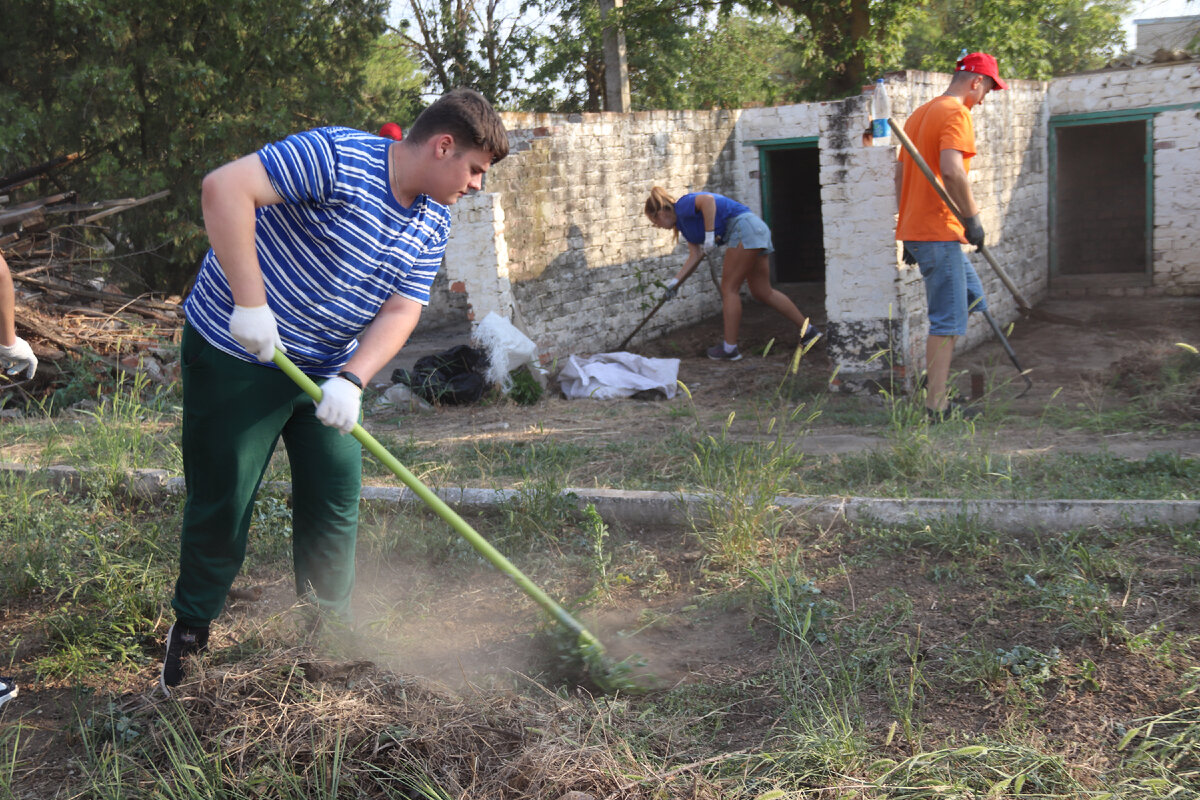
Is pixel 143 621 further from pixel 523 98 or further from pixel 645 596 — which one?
pixel 523 98

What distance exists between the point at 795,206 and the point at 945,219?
8202 millimetres

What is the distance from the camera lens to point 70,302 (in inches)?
346

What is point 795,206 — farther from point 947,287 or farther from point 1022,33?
point 947,287

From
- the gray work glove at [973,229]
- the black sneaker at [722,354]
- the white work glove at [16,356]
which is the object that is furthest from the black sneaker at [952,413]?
the white work glove at [16,356]

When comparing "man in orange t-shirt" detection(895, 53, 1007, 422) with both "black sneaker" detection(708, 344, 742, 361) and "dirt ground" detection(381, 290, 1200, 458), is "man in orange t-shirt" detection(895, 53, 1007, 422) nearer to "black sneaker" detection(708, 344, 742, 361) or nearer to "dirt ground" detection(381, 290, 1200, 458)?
"dirt ground" detection(381, 290, 1200, 458)

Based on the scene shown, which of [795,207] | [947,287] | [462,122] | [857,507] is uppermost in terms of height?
[462,122]

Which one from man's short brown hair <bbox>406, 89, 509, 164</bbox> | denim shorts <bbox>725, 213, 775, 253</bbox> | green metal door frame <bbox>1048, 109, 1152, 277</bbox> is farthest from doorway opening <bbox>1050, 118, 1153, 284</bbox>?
man's short brown hair <bbox>406, 89, 509, 164</bbox>

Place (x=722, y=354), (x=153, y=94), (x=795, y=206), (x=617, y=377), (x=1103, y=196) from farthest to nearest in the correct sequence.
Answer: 1. (x=795, y=206)
2. (x=1103, y=196)
3. (x=153, y=94)
4. (x=722, y=354)
5. (x=617, y=377)

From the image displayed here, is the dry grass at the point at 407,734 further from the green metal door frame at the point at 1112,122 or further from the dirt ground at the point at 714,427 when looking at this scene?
the green metal door frame at the point at 1112,122

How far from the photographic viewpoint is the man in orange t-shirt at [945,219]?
A: 17.8 feet

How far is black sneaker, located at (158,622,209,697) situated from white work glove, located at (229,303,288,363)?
0.86 metres

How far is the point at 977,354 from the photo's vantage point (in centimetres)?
819

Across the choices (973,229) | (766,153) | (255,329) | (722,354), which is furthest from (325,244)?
(766,153)

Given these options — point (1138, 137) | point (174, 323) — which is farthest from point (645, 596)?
point (1138, 137)
